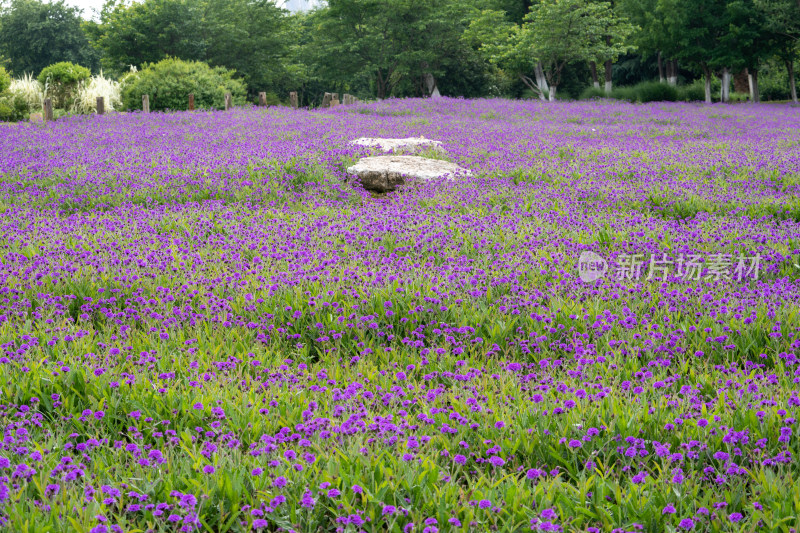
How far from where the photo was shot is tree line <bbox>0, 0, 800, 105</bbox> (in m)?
35.3

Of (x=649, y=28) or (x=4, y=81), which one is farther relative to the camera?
(x=649, y=28)

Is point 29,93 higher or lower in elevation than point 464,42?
lower

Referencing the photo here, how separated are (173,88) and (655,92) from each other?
27.7 m

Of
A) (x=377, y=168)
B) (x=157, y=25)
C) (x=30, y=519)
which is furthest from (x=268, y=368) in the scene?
(x=157, y=25)

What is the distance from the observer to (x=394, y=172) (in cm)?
1109

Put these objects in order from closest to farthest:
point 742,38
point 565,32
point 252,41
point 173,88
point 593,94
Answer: point 173,88 → point 565,32 → point 742,38 → point 593,94 → point 252,41

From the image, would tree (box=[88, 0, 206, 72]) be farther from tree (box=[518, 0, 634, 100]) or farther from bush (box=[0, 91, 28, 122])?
tree (box=[518, 0, 634, 100])

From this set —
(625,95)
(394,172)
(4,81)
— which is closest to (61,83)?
(4,81)

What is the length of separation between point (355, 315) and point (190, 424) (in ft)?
5.86

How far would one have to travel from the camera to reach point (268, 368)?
13.3 feet

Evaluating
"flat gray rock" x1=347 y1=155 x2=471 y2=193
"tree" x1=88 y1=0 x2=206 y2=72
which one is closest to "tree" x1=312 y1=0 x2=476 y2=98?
"tree" x1=88 y1=0 x2=206 y2=72

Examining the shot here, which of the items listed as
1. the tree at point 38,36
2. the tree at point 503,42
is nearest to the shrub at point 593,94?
the tree at point 503,42

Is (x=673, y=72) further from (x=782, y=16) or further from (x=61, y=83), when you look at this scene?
(x=61, y=83)

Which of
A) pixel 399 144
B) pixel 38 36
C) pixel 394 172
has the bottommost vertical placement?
pixel 394 172
